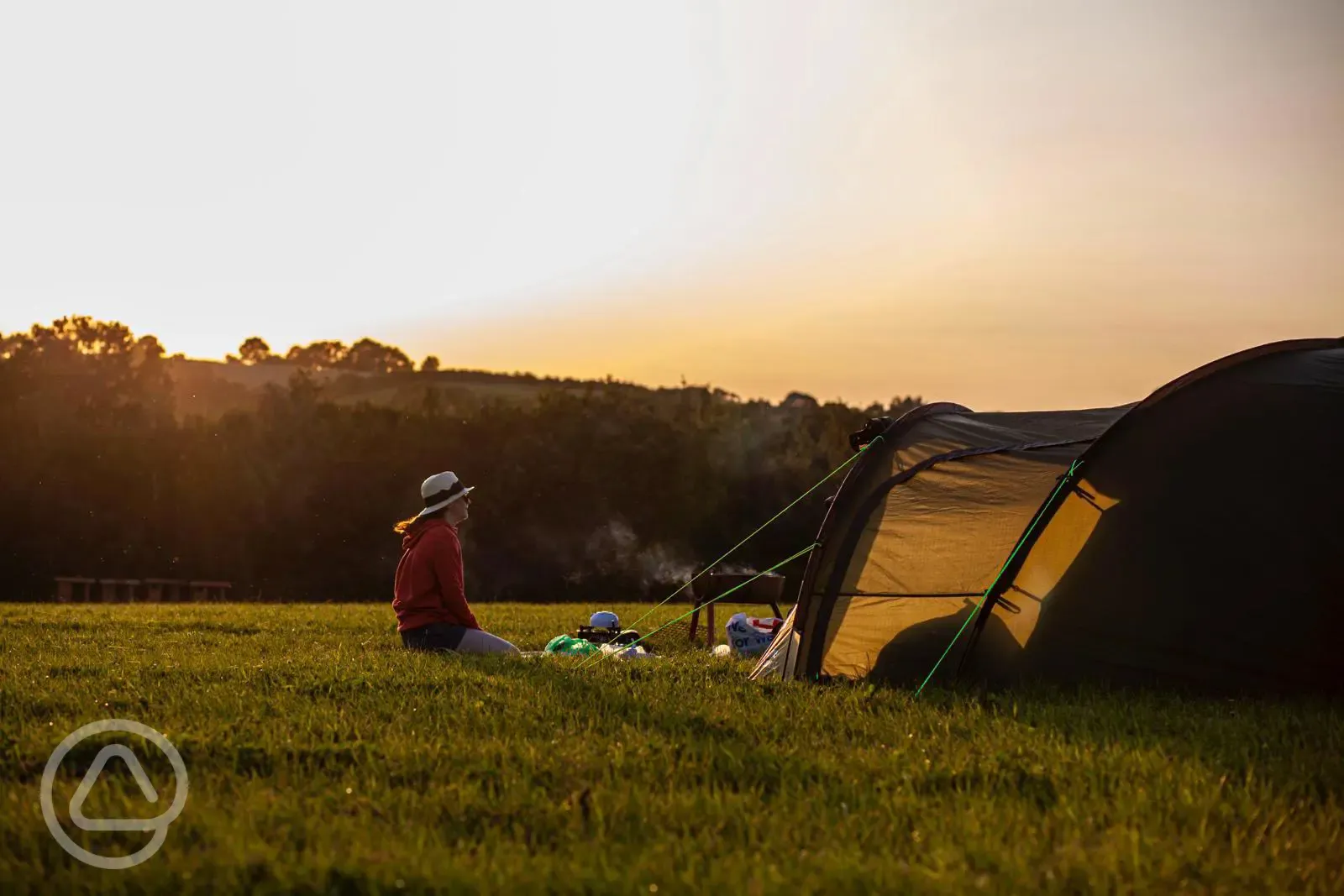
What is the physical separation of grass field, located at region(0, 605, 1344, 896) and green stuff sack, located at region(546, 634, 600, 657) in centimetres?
258

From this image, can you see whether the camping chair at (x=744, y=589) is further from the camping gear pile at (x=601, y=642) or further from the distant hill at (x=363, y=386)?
the distant hill at (x=363, y=386)

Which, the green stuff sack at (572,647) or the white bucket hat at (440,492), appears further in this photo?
the white bucket hat at (440,492)

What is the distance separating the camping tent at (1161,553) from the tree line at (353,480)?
30298 millimetres

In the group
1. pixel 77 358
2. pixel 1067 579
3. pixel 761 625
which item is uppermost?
pixel 77 358

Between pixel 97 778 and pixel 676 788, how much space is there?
111 inches

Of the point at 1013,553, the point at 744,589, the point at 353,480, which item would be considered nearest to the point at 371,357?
the point at 353,480

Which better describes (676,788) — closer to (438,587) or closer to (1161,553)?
(1161,553)

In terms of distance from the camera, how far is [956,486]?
11.0 m

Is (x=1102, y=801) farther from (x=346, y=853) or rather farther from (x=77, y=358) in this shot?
(x=77, y=358)

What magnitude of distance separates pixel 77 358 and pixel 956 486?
3968cm

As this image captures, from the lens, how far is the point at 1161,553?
31.3ft

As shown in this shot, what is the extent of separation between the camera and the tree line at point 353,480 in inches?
1534

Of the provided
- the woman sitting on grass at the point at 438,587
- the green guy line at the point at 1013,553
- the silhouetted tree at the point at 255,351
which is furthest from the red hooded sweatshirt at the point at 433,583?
the silhouetted tree at the point at 255,351

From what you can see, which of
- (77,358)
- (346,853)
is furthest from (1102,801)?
(77,358)
